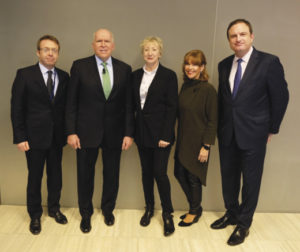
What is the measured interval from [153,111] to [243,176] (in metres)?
0.94

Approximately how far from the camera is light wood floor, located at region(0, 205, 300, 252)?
2.19m

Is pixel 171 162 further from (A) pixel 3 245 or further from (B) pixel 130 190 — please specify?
(A) pixel 3 245

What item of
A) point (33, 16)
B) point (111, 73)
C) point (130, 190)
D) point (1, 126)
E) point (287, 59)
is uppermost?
point (33, 16)

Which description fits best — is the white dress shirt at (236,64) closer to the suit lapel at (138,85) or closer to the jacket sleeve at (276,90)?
the jacket sleeve at (276,90)

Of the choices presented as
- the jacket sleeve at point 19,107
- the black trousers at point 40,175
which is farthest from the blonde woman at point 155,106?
the jacket sleeve at point 19,107

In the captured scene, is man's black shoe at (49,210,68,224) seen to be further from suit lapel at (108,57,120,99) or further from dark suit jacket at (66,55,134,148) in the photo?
suit lapel at (108,57,120,99)

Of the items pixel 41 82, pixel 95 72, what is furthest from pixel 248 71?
pixel 41 82

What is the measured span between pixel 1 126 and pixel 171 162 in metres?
1.73

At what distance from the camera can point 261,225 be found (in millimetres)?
2604

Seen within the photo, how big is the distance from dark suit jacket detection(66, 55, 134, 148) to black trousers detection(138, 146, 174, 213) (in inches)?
10.1

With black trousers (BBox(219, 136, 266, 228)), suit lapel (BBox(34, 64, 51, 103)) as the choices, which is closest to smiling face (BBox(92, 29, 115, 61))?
suit lapel (BBox(34, 64, 51, 103))

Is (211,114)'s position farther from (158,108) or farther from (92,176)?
(92,176)

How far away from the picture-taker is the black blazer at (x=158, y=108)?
217 centimetres

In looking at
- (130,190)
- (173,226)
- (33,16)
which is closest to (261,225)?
(173,226)
